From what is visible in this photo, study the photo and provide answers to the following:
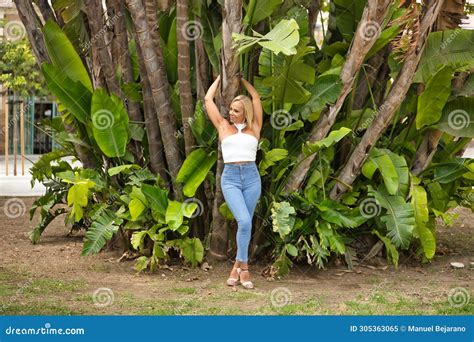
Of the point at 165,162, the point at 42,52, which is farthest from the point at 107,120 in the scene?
the point at 42,52

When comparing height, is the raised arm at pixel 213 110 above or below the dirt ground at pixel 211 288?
above

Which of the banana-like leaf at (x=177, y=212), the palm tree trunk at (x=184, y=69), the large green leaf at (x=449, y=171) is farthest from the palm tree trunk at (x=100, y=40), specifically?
the large green leaf at (x=449, y=171)

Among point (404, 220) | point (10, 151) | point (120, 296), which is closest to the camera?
point (120, 296)

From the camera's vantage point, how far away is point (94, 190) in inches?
408

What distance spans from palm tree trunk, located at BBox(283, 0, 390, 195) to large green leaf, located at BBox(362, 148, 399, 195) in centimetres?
65

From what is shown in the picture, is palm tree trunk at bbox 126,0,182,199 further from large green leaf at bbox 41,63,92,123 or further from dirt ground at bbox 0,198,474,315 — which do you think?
dirt ground at bbox 0,198,474,315

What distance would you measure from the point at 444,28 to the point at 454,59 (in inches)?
25.3

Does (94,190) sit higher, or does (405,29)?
(405,29)

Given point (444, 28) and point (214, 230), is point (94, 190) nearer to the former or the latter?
point (214, 230)

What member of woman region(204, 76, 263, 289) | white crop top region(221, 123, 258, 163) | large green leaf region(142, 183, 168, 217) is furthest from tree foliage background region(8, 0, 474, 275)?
white crop top region(221, 123, 258, 163)

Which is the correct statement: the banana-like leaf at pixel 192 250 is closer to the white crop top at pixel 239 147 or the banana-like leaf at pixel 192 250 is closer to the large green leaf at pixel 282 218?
the large green leaf at pixel 282 218

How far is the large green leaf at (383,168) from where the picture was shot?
978cm

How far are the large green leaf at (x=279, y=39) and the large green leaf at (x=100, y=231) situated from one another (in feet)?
9.10

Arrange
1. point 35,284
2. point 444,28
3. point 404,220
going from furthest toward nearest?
point 444,28 < point 404,220 < point 35,284
